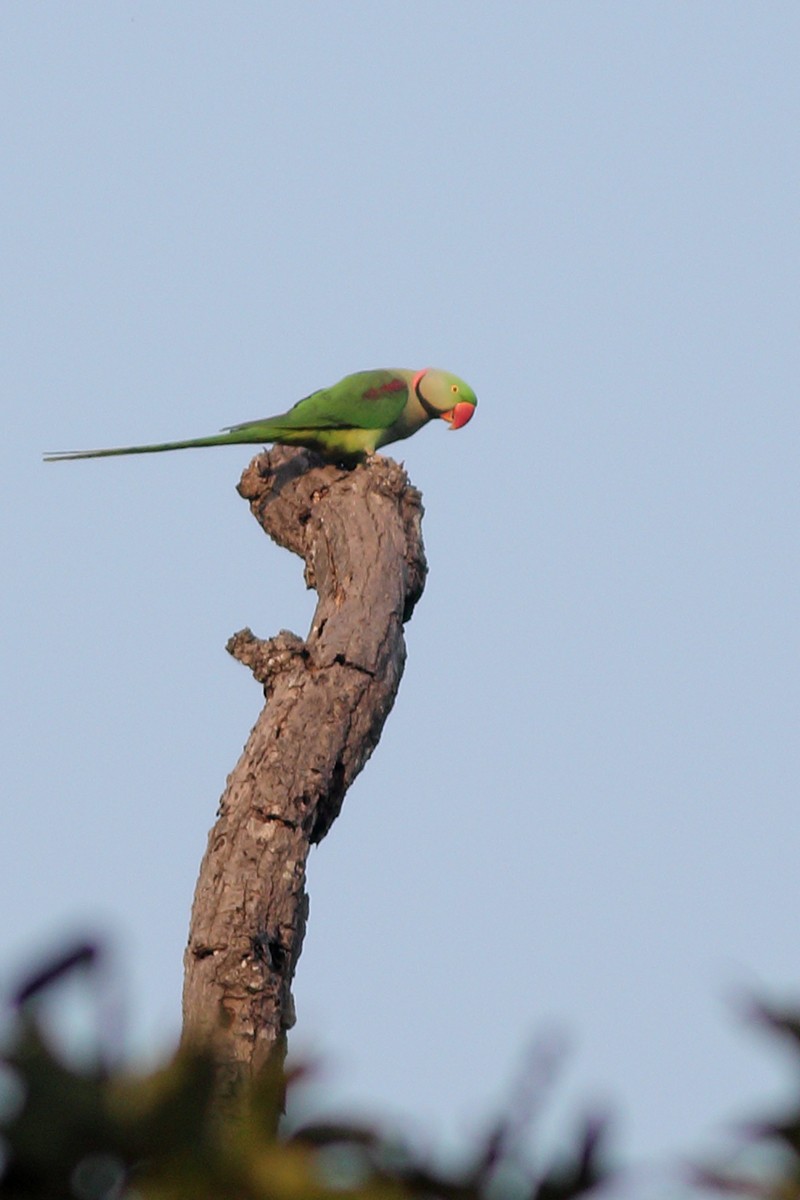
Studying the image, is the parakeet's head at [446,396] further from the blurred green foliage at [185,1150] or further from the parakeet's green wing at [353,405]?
the blurred green foliage at [185,1150]

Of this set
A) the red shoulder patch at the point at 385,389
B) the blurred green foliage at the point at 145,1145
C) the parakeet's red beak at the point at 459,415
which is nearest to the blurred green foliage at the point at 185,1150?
the blurred green foliage at the point at 145,1145

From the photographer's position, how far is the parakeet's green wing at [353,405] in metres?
6.32

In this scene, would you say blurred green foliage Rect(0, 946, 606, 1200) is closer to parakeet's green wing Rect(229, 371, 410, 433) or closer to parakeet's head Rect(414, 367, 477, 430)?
parakeet's green wing Rect(229, 371, 410, 433)

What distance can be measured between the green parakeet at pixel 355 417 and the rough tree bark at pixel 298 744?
98cm

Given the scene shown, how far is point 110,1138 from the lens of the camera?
87cm

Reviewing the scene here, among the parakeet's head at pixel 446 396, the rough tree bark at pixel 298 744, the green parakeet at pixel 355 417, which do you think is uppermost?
the parakeet's head at pixel 446 396

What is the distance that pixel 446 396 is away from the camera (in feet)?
24.6

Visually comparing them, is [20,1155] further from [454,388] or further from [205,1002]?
[454,388]

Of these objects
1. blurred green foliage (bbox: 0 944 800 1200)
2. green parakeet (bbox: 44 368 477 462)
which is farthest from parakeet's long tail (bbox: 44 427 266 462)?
blurred green foliage (bbox: 0 944 800 1200)

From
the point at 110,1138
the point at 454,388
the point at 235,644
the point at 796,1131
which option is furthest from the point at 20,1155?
the point at 454,388

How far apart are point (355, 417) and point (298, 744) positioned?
274 cm

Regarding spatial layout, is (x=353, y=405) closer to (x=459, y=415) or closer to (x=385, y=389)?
(x=385, y=389)

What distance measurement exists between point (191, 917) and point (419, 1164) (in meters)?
2.89

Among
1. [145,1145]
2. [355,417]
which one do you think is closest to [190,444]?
[355,417]
